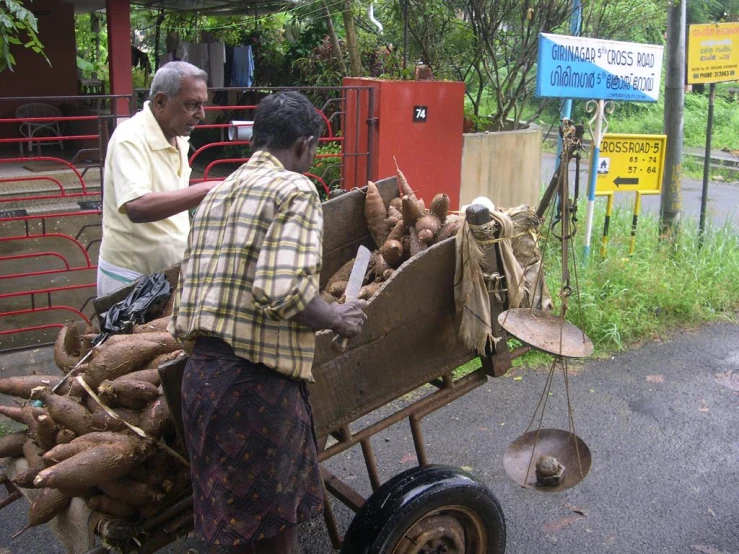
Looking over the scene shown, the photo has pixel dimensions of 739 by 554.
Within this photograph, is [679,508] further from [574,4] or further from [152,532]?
[574,4]

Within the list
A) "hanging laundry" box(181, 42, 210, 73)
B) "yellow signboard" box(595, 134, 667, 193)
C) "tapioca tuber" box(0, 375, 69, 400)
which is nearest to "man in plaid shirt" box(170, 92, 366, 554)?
"tapioca tuber" box(0, 375, 69, 400)

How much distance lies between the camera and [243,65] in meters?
13.2

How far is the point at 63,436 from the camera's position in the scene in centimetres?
258

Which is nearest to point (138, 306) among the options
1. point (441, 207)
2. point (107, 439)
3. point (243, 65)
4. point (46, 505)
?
point (107, 439)

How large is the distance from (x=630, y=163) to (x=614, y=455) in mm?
3419

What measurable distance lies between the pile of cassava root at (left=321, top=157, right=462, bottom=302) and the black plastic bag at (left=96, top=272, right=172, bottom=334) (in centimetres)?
68

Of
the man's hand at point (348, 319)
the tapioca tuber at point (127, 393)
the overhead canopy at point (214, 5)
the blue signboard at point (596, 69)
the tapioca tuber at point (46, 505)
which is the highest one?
the overhead canopy at point (214, 5)

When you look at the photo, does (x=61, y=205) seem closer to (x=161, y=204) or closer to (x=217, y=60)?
(x=217, y=60)

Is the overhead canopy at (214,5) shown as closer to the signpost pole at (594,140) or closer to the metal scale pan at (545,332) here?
the signpost pole at (594,140)

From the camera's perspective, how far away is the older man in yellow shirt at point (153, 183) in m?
3.33

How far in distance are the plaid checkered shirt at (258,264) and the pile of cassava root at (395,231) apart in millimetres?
843

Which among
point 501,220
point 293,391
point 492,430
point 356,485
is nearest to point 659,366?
point 492,430

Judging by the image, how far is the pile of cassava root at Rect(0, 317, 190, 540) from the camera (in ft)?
7.82

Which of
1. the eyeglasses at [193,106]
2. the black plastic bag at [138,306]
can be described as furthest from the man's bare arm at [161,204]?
the eyeglasses at [193,106]
